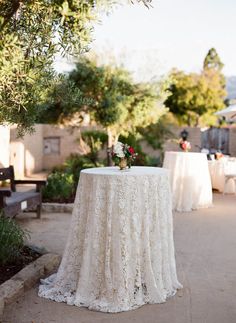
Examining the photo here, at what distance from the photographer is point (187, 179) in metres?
10.2

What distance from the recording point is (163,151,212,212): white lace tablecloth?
398 inches

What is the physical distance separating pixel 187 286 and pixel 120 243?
1.07 metres

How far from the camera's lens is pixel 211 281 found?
17.2 feet

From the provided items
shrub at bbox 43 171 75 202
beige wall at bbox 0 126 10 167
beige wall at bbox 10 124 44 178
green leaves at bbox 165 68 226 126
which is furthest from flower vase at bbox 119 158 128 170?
green leaves at bbox 165 68 226 126

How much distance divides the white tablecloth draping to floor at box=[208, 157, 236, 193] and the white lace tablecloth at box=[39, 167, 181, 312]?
8724 millimetres

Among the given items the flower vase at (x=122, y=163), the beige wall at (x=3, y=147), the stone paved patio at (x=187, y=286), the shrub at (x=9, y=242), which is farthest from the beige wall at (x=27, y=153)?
the flower vase at (x=122, y=163)

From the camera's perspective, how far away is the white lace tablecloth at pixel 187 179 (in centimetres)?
1012

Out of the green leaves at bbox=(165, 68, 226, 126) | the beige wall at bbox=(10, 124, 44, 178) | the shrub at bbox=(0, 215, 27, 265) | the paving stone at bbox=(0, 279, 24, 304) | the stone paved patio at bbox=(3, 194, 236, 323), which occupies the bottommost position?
the stone paved patio at bbox=(3, 194, 236, 323)

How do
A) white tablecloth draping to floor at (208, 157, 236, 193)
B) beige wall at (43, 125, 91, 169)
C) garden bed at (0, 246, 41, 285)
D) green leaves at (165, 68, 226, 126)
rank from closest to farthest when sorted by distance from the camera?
garden bed at (0, 246, 41, 285) → white tablecloth draping to floor at (208, 157, 236, 193) → beige wall at (43, 125, 91, 169) → green leaves at (165, 68, 226, 126)

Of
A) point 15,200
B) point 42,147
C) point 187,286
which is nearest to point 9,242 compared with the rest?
point 187,286

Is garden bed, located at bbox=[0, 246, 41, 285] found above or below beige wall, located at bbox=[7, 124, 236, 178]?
below

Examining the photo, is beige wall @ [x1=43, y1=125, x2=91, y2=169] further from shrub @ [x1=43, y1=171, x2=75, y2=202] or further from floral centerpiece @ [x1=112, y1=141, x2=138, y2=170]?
floral centerpiece @ [x1=112, y1=141, x2=138, y2=170]

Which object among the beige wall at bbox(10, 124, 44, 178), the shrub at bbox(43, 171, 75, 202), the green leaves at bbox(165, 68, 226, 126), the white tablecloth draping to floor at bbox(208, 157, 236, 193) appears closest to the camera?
the shrub at bbox(43, 171, 75, 202)

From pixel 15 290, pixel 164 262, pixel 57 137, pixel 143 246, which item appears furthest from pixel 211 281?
pixel 57 137
